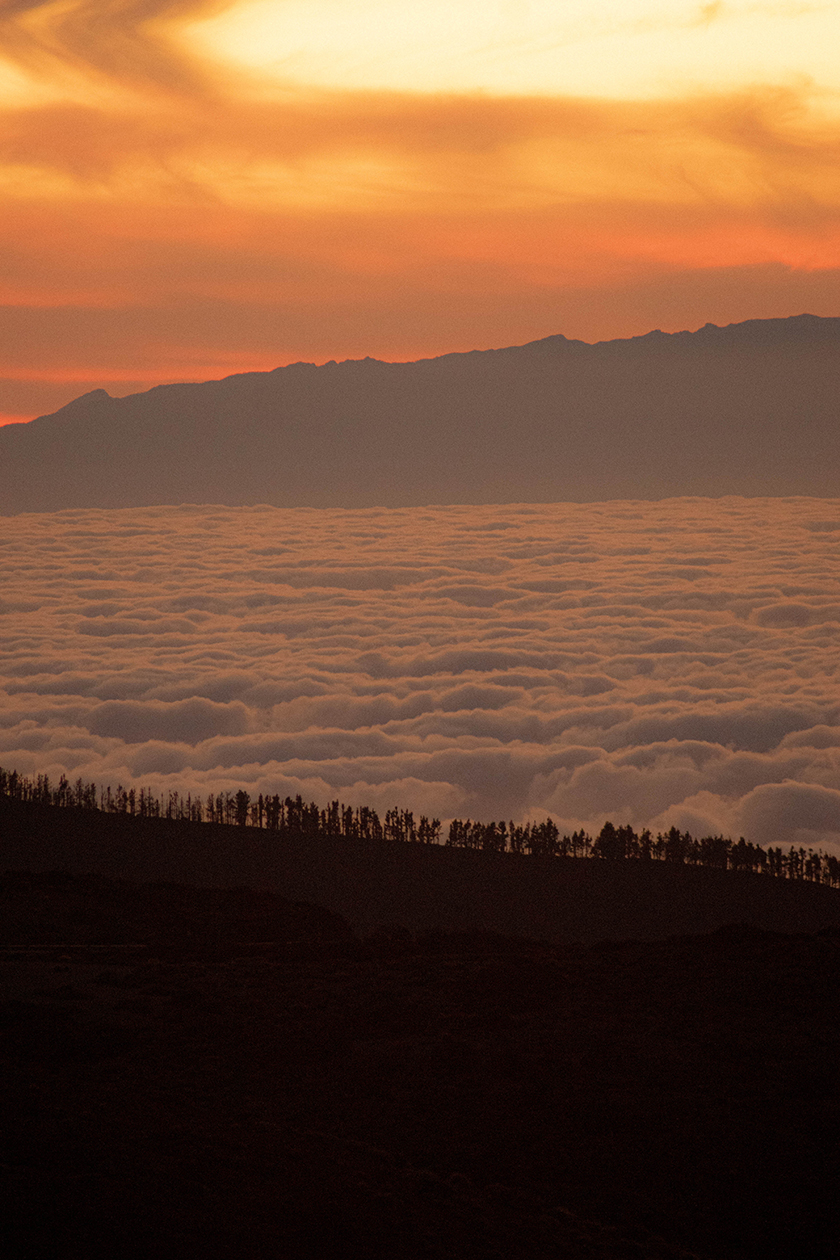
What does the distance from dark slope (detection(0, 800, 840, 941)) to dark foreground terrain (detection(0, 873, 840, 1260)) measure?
43.4m

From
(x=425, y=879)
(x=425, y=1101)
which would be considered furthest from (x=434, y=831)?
(x=425, y=1101)

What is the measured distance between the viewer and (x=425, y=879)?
Result: 285 feet

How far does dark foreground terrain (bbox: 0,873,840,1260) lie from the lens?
1437 cm

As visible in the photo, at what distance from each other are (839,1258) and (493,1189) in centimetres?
523

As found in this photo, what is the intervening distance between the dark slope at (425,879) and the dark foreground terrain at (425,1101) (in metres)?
43.4

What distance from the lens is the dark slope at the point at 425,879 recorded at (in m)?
79.0

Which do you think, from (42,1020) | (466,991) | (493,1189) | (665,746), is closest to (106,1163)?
(493,1189)

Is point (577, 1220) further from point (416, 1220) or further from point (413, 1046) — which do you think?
point (413, 1046)

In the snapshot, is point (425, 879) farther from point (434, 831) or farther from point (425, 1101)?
point (425, 1101)

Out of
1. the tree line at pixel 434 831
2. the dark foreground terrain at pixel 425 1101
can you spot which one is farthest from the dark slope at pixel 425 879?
the dark foreground terrain at pixel 425 1101

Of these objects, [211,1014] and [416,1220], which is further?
[211,1014]

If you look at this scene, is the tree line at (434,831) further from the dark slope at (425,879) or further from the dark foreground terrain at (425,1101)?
the dark foreground terrain at (425,1101)

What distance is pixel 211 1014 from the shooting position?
26312 mm

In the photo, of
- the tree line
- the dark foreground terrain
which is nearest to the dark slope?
the tree line
